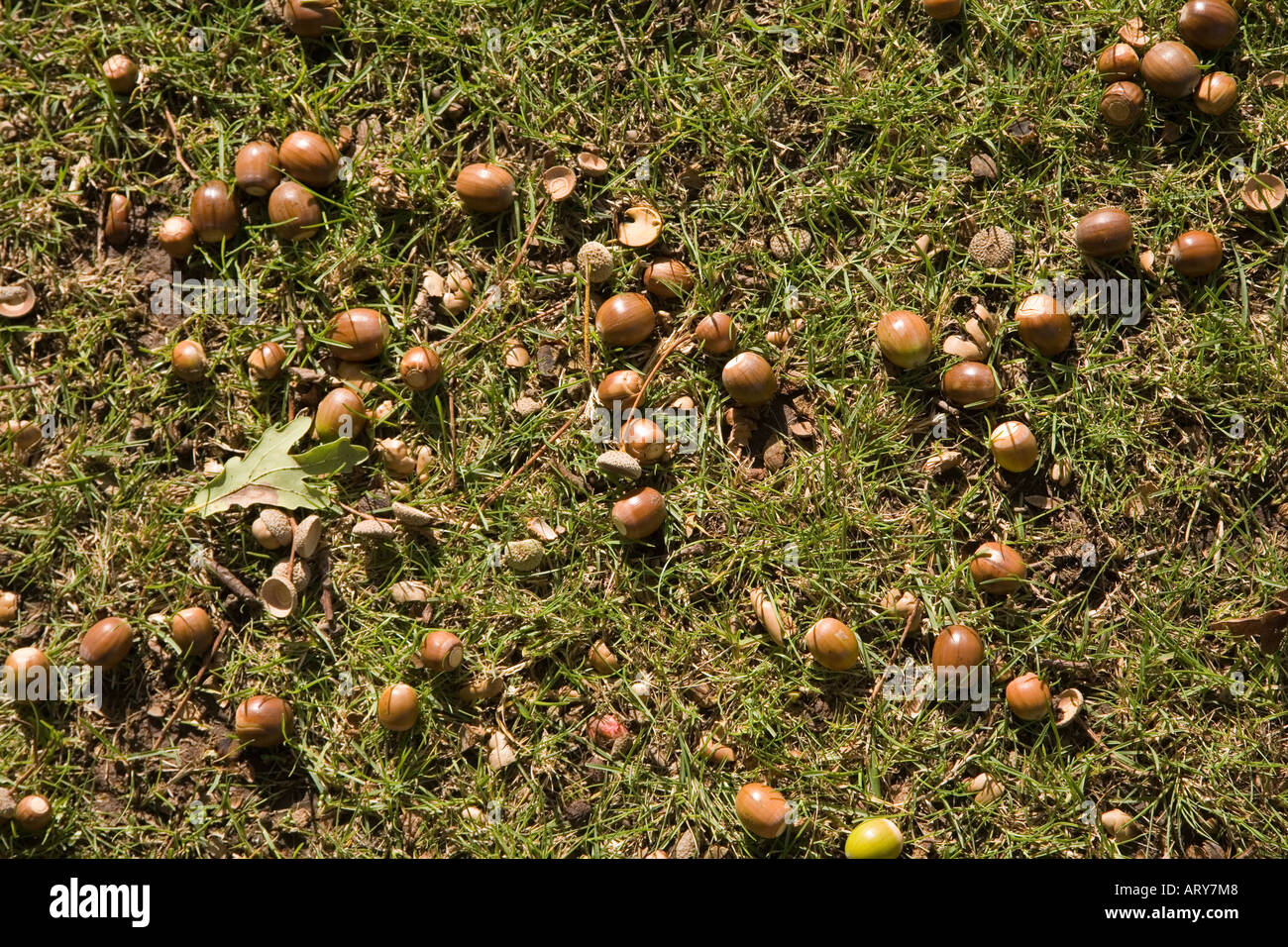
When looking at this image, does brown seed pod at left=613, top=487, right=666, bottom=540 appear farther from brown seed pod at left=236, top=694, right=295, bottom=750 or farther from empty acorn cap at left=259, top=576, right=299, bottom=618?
brown seed pod at left=236, top=694, right=295, bottom=750

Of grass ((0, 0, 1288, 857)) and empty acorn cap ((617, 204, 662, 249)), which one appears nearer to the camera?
grass ((0, 0, 1288, 857))

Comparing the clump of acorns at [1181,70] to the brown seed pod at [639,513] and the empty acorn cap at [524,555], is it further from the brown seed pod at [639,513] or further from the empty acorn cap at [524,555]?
the empty acorn cap at [524,555]

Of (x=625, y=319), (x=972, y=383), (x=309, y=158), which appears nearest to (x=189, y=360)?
(x=309, y=158)

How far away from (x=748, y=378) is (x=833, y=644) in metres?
0.91

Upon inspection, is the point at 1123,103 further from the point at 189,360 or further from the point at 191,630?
the point at 191,630

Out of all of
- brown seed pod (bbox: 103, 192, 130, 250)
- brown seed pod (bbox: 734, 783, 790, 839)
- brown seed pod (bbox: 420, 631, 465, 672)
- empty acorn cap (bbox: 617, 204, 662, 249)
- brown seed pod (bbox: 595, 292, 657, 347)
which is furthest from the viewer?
brown seed pod (bbox: 103, 192, 130, 250)

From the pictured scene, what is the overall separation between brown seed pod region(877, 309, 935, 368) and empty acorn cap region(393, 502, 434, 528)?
166cm

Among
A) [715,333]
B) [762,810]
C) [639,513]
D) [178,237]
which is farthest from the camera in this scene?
→ [178,237]

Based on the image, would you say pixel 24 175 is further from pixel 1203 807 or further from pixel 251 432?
pixel 1203 807

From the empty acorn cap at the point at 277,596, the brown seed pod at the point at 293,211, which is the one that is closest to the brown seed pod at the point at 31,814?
the empty acorn cap at the point at 277,596

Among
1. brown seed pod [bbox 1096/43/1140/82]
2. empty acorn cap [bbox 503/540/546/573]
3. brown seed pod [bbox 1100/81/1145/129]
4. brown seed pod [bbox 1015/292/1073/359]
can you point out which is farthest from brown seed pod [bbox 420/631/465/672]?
brown seed pod [bbox 1096/43/1140/82]

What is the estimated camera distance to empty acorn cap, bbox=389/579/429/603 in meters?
3.15

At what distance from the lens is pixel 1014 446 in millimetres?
3092

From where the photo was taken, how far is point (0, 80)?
3424mm
